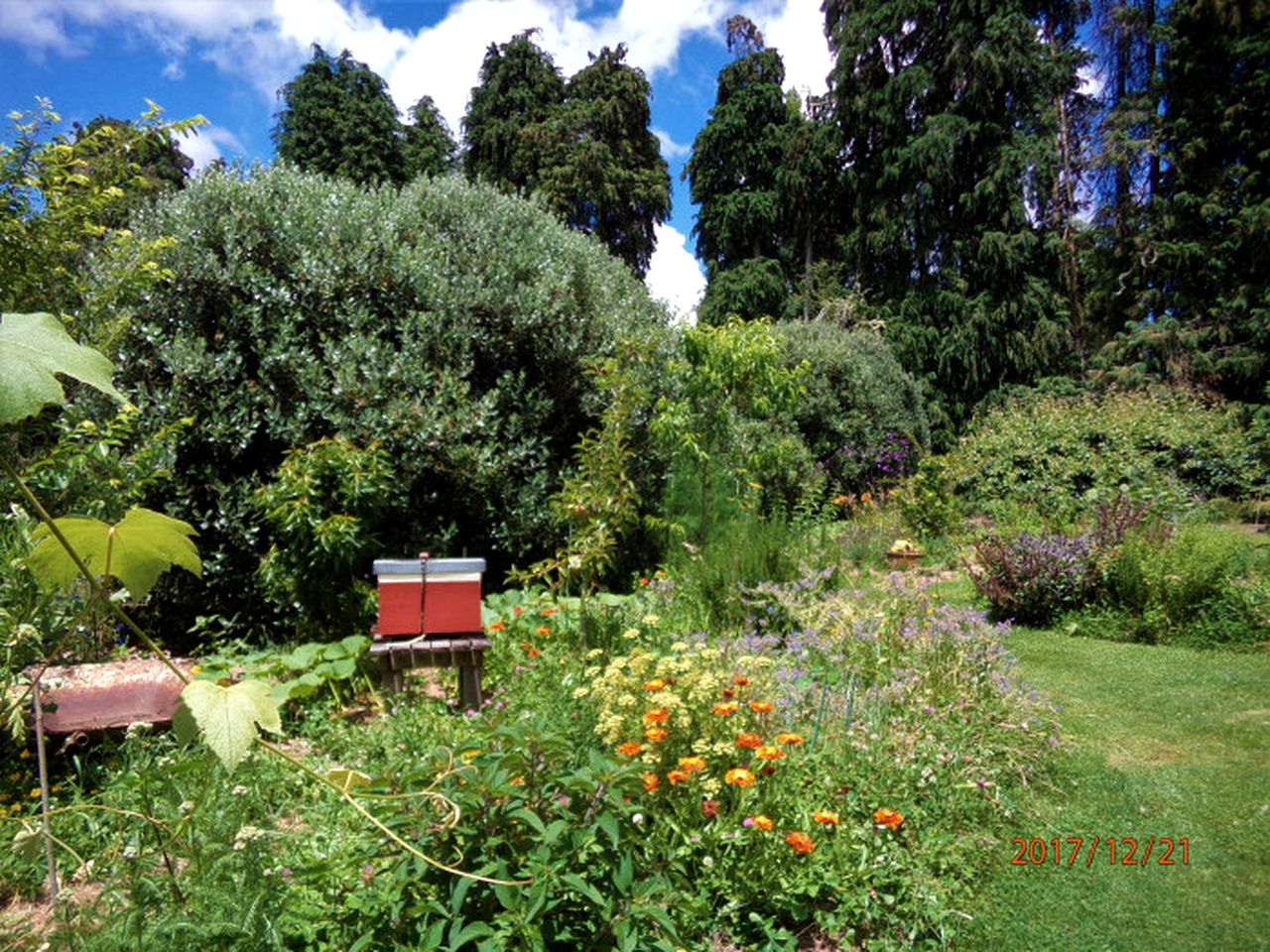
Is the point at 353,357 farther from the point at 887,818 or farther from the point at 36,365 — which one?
the point at 36,365

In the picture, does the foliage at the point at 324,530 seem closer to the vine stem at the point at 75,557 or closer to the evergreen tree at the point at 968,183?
the vine stem at the point at 75,557

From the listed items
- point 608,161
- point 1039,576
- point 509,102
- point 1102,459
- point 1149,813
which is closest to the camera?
point 1149,813

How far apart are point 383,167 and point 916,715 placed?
21921mm

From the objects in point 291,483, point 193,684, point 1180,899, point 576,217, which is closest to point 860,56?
point 576,217

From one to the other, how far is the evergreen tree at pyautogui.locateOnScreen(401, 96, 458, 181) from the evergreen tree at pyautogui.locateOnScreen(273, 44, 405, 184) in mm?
494

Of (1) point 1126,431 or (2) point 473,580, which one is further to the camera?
(1) point 1126,431

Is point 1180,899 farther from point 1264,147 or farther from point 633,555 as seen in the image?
point 1264,147

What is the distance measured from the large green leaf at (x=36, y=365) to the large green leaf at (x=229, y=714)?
31 centimetres

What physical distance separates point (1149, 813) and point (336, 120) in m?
23.2

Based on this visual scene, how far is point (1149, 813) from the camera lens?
2.73 m

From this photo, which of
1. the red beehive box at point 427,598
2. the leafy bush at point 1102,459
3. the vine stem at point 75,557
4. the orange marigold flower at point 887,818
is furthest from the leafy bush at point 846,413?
the vine stem at point 75,557

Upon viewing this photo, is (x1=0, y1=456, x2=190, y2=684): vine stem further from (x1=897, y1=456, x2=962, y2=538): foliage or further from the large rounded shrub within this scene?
(x1=897, y1=456, x2=962, y2=538): foliage

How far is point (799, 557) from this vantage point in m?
5.19
